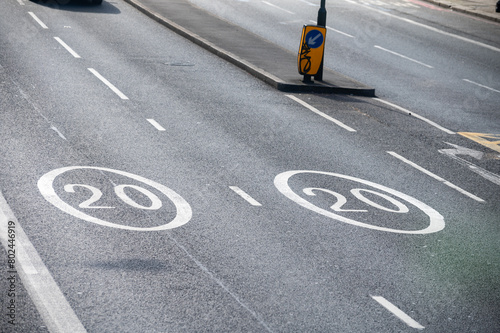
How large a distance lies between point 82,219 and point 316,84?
355 inches

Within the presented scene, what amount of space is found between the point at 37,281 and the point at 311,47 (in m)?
10.6

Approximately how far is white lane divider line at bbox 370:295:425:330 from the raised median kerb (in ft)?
31.4

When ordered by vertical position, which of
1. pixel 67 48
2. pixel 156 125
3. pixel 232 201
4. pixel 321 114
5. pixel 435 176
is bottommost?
pixel 67 48

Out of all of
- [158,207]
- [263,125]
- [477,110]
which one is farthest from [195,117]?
[477,110]

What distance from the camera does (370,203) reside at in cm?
963

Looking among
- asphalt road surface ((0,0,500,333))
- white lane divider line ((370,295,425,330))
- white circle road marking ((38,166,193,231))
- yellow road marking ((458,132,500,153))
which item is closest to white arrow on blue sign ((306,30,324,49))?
asphalt road surface ((0,0,500,333))

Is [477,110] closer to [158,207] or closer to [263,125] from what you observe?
[263,125]

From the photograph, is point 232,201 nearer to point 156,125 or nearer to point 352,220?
point 352,220

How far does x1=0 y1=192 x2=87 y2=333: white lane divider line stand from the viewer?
6.09 meters

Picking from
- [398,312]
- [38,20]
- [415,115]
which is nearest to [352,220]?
[398,312]

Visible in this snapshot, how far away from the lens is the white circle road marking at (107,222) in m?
8.32

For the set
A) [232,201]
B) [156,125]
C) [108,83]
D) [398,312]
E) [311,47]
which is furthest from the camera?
[311,47]

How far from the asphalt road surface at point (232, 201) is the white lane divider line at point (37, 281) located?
0.02 metres

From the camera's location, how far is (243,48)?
20078mm
